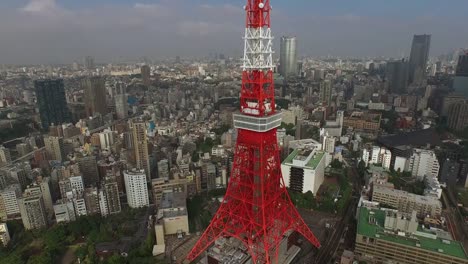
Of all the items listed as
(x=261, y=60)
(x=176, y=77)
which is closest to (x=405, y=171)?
(x=261, y=60)

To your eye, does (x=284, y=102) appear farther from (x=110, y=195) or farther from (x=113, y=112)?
(x=110, y=195)

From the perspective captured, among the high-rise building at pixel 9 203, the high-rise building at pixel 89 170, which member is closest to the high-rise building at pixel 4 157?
the high-rise building at pixel 89 170

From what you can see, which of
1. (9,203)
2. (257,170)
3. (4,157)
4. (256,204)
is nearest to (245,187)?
(256,204)

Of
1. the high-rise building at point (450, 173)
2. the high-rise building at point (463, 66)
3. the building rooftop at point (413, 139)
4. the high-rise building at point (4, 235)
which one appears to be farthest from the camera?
the high-rise building at point (463, 66)

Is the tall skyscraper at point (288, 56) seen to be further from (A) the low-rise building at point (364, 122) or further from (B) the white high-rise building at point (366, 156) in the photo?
(B) the white high-rise building at point (366, 156)

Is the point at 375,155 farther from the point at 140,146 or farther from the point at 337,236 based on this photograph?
the point at 140,146

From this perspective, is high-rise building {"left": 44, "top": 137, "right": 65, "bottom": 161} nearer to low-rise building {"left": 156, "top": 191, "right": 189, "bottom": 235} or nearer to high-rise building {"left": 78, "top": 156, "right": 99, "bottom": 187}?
high-rise building {"left": 78, "top": 156, "right": 99, "bottom": 187}
